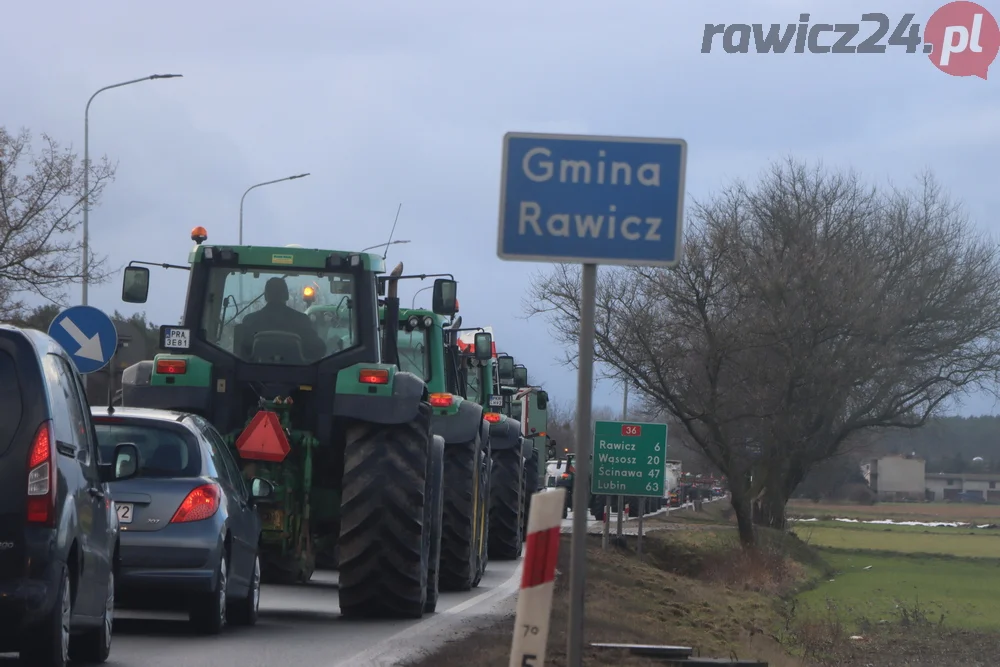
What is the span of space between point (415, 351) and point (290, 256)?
621 centimetres

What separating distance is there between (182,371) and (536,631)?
8.18 m

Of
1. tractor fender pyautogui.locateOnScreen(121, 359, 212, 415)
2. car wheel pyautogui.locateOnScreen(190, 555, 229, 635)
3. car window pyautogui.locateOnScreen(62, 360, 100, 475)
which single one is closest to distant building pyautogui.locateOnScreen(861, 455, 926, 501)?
tractor fender pyautogui.locateOnScreen(121, 359, 212, 415)

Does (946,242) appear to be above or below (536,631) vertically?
above

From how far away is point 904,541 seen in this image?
59.7 m

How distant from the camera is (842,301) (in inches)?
1532

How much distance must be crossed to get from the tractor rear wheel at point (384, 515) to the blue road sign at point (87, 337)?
4472 mm

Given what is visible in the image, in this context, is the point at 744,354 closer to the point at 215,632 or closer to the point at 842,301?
the point at 842,301

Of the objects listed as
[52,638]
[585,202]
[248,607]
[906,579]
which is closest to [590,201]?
[585,202]

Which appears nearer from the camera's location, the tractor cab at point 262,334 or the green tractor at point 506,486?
the tractor cab at point 262,334

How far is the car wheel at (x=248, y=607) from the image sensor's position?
12.9 m

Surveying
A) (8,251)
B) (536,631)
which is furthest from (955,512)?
(536,631)

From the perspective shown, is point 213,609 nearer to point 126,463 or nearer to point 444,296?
point 126,463

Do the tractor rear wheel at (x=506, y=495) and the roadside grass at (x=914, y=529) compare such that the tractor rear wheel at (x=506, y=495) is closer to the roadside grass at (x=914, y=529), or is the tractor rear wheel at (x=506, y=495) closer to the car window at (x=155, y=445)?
the car window at (x=155, y=445)

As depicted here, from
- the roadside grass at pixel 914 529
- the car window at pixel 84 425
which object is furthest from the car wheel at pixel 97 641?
the roadside grass at pixel 914 529
